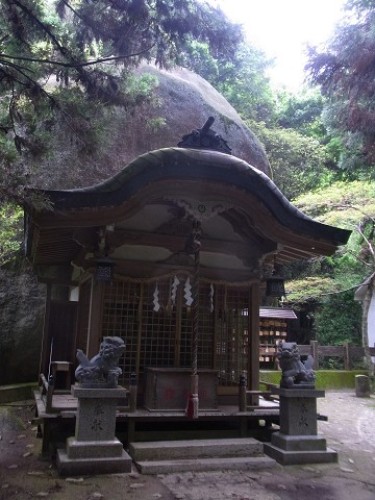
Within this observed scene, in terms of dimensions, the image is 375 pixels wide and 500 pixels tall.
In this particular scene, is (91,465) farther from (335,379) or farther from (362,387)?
(335,379)

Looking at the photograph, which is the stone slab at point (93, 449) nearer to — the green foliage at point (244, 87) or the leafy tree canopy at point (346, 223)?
the leafy tree canopy at point (346, 223)

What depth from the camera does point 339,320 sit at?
22.5 meters

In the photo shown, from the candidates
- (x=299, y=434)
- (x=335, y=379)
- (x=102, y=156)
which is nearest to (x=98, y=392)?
(x=299, y=434)

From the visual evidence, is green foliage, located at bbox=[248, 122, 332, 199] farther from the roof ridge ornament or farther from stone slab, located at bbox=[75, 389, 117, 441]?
stone slab, located at bbox=[75, 389, 117, 441]

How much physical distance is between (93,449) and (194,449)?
1491mm

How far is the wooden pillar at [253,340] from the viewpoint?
26.6 ft

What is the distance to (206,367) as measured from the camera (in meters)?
8.05

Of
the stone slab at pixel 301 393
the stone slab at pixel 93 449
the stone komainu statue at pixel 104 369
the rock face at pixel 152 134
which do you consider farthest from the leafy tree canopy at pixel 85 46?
the stone slab at pixel 301 393

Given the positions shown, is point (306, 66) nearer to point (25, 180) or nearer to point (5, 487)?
point (25, 180)

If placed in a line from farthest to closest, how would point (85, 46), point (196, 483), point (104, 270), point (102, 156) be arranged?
point (102, 156), point (104, 270), point (85, 46), point (196, 483)

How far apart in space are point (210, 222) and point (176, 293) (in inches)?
56.6

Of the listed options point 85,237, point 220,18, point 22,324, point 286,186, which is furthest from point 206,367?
point 286,186

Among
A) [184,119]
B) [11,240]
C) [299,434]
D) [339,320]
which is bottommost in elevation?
[299,434]

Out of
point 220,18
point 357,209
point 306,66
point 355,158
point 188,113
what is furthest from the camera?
point 188,113
